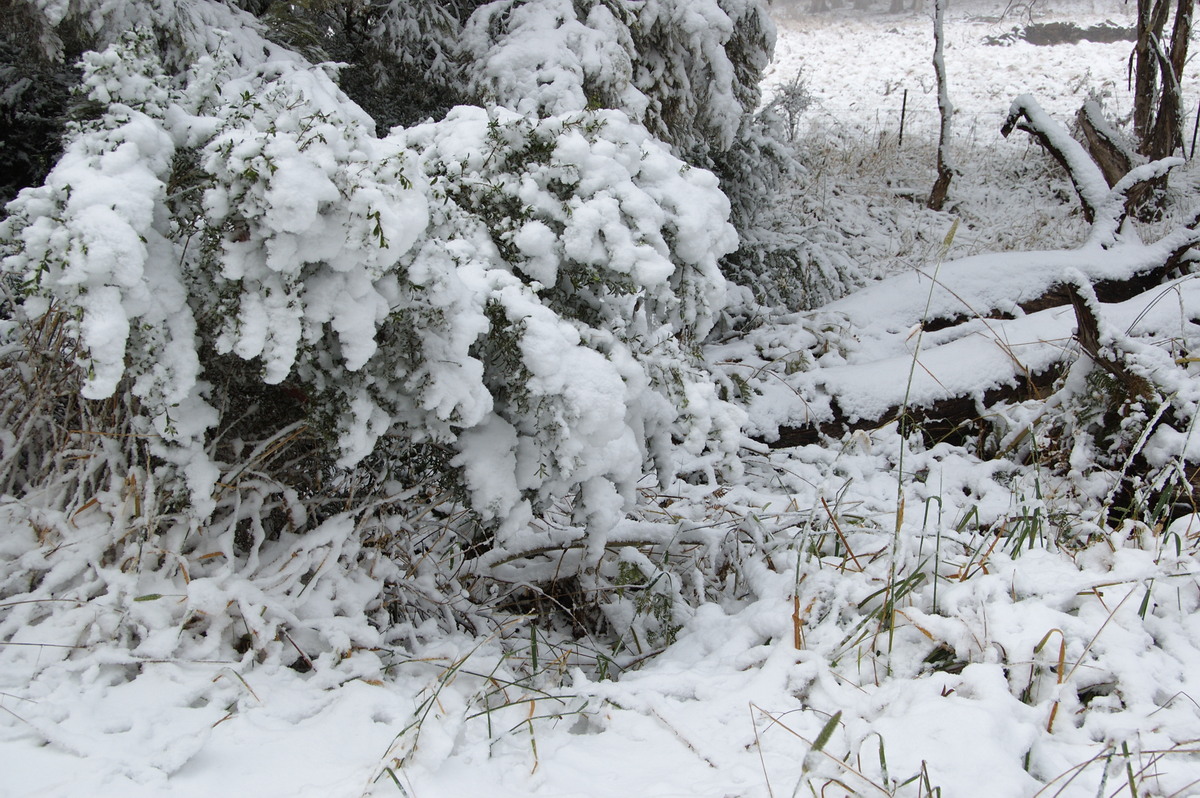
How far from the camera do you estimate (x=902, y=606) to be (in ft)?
5.88

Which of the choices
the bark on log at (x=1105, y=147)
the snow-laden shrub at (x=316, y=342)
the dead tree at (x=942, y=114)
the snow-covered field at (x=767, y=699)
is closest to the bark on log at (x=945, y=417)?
the snow-covered field at (x=767, y=699)

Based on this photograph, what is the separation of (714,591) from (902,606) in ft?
2.45

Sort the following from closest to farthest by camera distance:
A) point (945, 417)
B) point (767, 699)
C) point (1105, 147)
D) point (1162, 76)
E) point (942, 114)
Answer: point (767, 699) < point (945, 417) < point (1105, 147) < point (1162, 76) < point (942, 114)

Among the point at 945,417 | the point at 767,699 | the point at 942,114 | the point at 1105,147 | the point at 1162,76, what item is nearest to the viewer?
the point at 767,699

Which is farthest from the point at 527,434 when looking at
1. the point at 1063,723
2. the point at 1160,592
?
the point at 1160,592

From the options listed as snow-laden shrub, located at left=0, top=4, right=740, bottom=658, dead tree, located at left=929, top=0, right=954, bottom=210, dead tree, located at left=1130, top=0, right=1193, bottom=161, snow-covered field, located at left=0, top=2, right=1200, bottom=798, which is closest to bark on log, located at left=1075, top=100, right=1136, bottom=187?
dead tree, located at left=1130, top=0, right=1193, bottom=161

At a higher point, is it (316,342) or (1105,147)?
(1105,147)

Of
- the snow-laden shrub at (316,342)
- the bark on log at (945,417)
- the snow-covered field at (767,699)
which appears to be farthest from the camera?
the bark on log at (945,417)

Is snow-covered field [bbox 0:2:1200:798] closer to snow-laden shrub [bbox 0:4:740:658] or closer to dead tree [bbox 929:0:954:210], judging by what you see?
snow-laden shrub [bbox 0:4:740:658]

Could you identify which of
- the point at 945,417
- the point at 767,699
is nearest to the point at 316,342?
the point at 767,699

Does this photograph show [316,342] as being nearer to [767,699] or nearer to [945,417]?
[767,699]

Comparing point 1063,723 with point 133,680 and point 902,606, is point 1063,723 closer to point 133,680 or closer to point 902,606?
point 902,606

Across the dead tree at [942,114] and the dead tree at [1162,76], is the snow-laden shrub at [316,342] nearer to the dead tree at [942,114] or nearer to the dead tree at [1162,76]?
the dead tree at [942,114]

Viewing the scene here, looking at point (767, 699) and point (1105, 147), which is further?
point (1105, 147)
